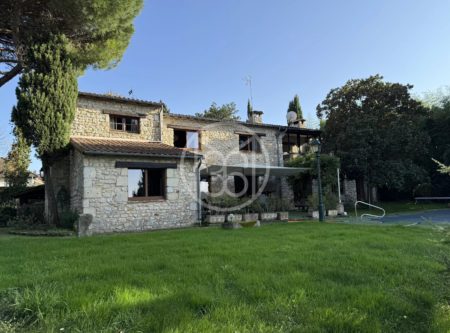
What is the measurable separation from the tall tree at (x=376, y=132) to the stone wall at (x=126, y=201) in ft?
44.3

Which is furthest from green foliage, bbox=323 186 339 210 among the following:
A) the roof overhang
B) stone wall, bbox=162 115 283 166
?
stone wall, bbox=162 115 283 166

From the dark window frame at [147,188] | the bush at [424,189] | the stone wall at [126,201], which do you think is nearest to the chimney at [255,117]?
the stone wall at [126,201]

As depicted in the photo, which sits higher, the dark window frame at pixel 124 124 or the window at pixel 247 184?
the dark window frame at pixel 124 124

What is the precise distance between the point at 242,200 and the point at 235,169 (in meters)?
2.79

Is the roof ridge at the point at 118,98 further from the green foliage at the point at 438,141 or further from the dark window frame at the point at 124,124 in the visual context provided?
the green foliage at the point at 438,141

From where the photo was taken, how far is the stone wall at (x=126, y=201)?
12.9 metres

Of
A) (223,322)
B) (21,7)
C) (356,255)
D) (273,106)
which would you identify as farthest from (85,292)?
(273,106)

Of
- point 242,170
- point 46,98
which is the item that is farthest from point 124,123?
point 242,170

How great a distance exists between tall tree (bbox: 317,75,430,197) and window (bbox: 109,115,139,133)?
14451 mm

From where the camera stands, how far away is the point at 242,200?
16031 millimetres

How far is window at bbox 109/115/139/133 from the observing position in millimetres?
17172

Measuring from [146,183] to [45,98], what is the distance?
202 inches

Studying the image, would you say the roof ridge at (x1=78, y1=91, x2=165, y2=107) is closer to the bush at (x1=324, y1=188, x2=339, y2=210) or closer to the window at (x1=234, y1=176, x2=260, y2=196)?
the window at (x1=234, y1=176, x2=260, y2=196)

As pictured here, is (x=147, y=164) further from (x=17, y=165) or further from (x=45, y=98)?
(x=17, y=165)
